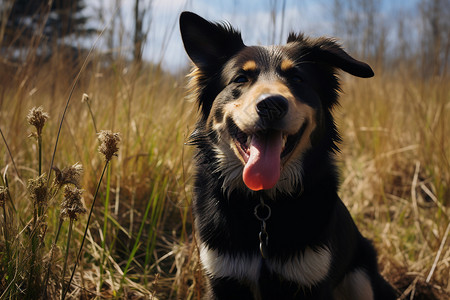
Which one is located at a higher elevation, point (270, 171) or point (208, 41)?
point (208, 41)

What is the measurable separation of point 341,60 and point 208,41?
78 cm

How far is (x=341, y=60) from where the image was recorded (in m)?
2.02

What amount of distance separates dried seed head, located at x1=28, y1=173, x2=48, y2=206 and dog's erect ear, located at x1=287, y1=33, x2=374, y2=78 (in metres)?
1.53

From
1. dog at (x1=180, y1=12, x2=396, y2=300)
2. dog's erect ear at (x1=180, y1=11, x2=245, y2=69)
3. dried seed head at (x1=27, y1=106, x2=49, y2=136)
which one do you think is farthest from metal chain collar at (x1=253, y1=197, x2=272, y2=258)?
dried seed head at (x1=27, y1=106, x2=49, y2=136)

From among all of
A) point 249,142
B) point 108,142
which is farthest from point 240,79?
point 108,142

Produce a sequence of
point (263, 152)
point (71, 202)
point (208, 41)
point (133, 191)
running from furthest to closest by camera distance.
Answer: point (133, 191)
point (208, 41)
point (263, 152)
point (71, 202)

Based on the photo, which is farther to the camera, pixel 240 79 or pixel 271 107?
pixel 240 79

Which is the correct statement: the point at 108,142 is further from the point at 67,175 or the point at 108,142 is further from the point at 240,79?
the point at 240,79

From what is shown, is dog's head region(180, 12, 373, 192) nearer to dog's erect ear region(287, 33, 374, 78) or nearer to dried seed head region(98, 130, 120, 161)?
dog's erect ear region(287, 33, 374, 78)

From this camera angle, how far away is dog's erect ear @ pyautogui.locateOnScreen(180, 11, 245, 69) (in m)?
2.18

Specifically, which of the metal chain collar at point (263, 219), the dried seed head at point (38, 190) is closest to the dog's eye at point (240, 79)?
the metal chain collar at point (263, 219)

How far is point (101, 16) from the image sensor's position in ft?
11.5

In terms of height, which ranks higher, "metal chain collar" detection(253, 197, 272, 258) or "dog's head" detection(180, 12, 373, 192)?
"dog's head" detection(180, 12, 373, 192)

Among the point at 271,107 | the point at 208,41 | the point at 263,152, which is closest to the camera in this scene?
the point at 271,107
